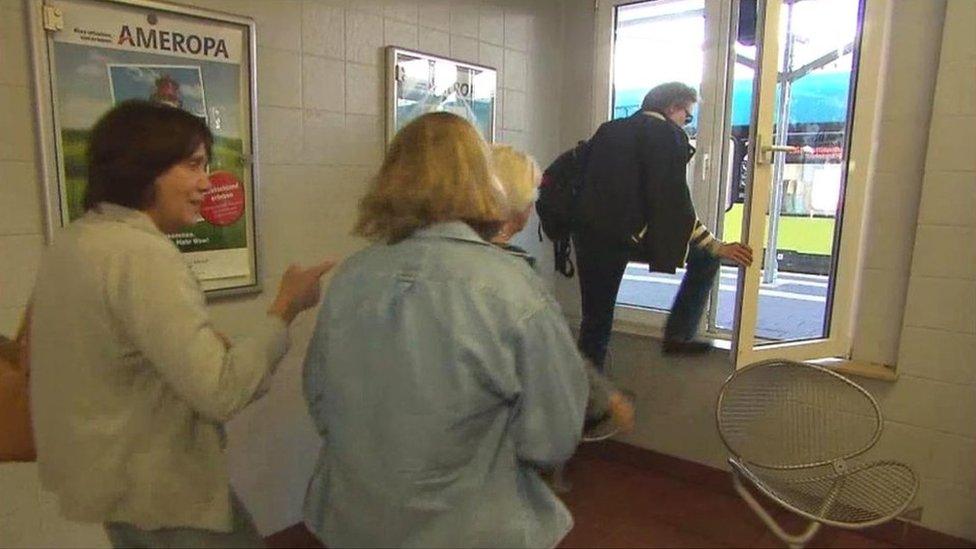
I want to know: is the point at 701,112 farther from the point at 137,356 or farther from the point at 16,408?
the point at 16,408

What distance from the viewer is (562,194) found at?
8.24ft

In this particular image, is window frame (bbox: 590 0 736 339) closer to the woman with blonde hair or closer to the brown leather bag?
the woman with blonde hair

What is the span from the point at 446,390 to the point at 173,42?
1310mm

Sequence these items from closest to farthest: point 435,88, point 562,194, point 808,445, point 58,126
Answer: point 58,126
point 808,445
point 435,88
point 562,194

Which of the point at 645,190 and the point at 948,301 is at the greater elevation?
the point at 645,190

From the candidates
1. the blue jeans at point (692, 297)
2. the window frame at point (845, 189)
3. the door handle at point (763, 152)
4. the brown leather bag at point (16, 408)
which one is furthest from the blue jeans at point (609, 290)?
the brown leather bag at point (16, 408)

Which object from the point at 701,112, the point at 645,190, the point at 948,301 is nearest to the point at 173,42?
the point at 645,190

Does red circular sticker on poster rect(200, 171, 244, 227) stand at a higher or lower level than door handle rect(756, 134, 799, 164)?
lower

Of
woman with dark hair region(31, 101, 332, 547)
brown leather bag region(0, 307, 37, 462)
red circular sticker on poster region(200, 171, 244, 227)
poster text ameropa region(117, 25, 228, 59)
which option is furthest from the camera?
red circular sticker on poster region(200, 171, 244, 227)

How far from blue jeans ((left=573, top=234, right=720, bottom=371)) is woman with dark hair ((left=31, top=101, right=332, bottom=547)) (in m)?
1.60

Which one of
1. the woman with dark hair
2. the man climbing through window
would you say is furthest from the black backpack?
the woman with dark hair

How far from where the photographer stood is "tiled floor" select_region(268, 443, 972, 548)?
2.25 meters

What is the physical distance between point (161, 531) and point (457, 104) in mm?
1840

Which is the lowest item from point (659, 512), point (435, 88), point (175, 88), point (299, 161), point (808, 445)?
point (659, 512)
